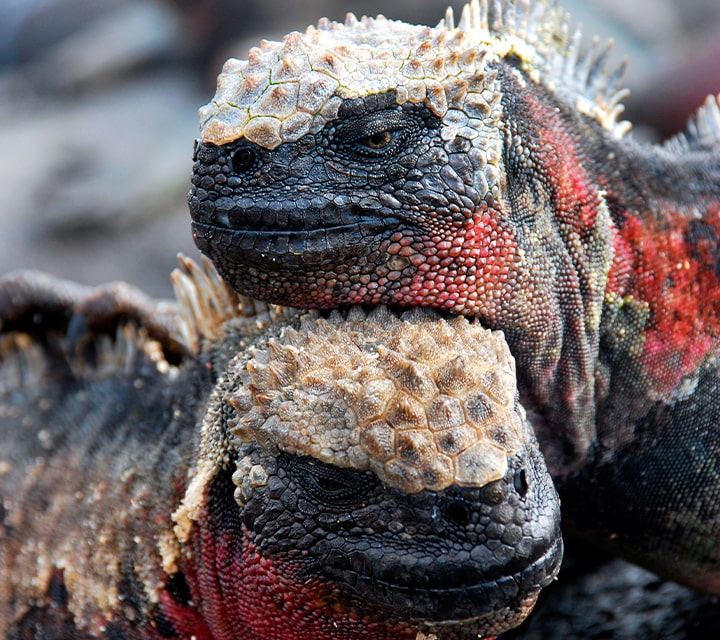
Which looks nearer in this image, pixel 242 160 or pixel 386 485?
pixel 386 485

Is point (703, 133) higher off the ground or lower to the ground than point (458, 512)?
higher

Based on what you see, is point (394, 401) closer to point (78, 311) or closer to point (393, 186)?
point (393, 186)

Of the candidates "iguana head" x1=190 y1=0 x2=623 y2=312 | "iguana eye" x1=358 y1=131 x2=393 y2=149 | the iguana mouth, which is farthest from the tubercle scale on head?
"iguana eye" x1=358 y1=131 x2=393 y2=149

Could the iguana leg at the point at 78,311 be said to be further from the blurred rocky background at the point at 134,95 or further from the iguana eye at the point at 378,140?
the blurred rocky background at the point at 134,95

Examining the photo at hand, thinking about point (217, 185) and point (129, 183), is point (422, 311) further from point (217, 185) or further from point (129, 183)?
point (129, 183)

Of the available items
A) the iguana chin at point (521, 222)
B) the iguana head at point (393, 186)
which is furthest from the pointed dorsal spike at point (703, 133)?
the iguana head at point (393, 186)

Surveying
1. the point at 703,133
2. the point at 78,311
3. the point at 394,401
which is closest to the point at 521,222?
the point at 394,401
